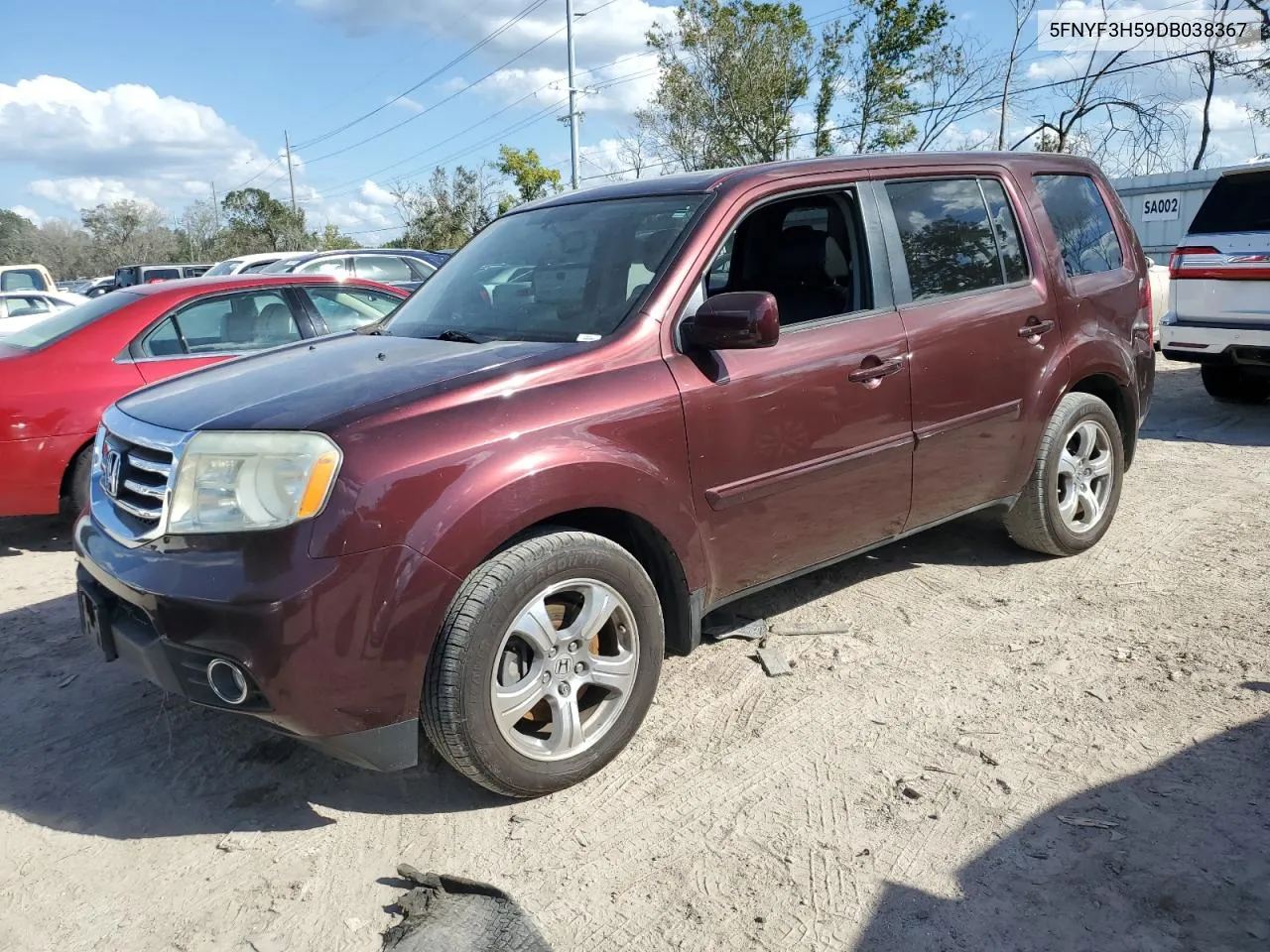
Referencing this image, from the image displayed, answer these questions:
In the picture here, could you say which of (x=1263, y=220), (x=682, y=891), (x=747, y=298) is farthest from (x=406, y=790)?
(x=1263, y=220)

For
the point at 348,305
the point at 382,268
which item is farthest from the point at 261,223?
the point at 348,305

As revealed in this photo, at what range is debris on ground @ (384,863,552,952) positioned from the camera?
2.37 meters

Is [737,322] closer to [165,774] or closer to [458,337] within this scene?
[458,337]

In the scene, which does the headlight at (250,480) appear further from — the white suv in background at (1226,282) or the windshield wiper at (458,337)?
the white suv in background at (1226,282)

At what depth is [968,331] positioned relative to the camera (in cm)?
400

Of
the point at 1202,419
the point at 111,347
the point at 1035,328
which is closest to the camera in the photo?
the point at 1035,328

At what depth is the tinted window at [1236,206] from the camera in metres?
7.61

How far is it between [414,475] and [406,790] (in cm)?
113

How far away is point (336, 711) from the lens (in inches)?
100

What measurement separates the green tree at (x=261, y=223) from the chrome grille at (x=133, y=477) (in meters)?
45.5

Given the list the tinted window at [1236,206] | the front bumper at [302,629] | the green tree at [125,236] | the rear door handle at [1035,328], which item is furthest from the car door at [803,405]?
the green tree at [125,236]

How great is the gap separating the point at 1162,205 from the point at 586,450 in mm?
21604

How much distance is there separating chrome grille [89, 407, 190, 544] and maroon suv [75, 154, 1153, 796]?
0.02 m

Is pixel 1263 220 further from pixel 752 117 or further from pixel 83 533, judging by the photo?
pixel 752 117
